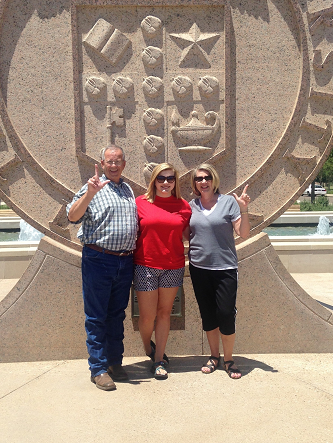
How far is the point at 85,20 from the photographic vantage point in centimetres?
391

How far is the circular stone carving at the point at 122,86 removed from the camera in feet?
12.9

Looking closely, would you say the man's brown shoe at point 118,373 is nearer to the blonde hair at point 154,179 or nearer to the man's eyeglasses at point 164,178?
the blonde hair at point 154,179

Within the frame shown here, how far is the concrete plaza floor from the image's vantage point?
8.79 feet

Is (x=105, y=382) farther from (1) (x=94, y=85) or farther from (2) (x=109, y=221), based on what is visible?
(1) (x=94, y=85)

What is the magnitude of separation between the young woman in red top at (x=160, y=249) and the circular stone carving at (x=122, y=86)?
0.93 metres

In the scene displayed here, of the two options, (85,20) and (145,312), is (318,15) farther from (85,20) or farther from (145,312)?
(145,312)

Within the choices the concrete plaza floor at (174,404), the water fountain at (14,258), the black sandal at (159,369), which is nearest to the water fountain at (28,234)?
the water fountain at (14,258)

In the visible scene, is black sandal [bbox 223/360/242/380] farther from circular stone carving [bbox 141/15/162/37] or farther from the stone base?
circular stone carving [bbox 141/15/162/37]

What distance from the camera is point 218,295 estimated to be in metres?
3.42

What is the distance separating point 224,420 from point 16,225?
13.3m

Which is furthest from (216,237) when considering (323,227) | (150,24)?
(323,227)

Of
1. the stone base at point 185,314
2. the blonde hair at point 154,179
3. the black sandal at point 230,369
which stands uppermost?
the blonde hair at point 154,179

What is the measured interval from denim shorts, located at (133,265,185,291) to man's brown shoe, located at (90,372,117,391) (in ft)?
2.13

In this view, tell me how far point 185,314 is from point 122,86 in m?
2.00
